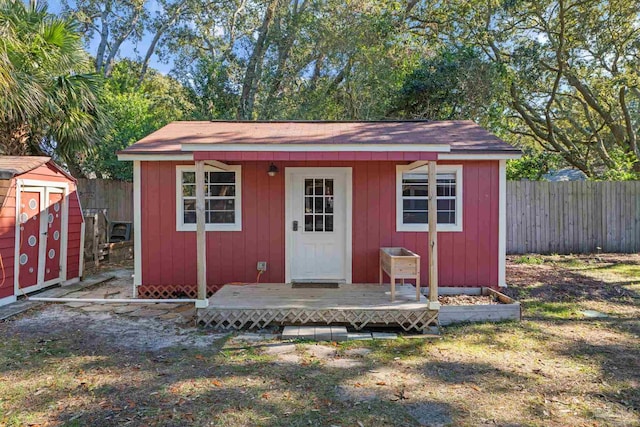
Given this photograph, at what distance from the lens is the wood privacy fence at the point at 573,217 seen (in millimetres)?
10234

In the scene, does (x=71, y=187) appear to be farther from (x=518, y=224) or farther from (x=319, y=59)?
(x=518, y=224)

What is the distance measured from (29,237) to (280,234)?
13.2 feet

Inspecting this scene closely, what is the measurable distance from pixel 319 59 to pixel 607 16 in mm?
8271

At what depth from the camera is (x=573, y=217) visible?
10250 millimetres

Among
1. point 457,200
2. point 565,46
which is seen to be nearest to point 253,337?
point 457,200

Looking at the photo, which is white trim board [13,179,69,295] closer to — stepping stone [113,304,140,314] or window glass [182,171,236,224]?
stepping stone [113,304,140,314]

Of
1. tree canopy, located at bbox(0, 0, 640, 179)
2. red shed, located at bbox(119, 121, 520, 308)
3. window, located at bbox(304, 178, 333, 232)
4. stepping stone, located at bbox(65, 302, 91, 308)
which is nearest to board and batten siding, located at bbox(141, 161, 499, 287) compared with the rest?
red shed, located at bbox(119, 121, 520, 308)

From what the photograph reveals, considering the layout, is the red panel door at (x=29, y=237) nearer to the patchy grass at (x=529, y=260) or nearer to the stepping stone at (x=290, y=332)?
the stepping stone at (x=290, y=332)

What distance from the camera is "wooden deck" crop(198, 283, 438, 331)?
4859mm

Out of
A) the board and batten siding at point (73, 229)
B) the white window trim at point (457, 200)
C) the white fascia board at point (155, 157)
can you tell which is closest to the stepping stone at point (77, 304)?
the board and batten siding at point (73, 229)

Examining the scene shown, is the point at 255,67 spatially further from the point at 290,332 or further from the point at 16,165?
the point at 290,332

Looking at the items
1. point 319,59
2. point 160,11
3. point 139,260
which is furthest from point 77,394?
point 160,11

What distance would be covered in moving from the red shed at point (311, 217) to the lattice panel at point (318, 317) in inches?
59.8

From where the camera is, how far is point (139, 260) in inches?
253
